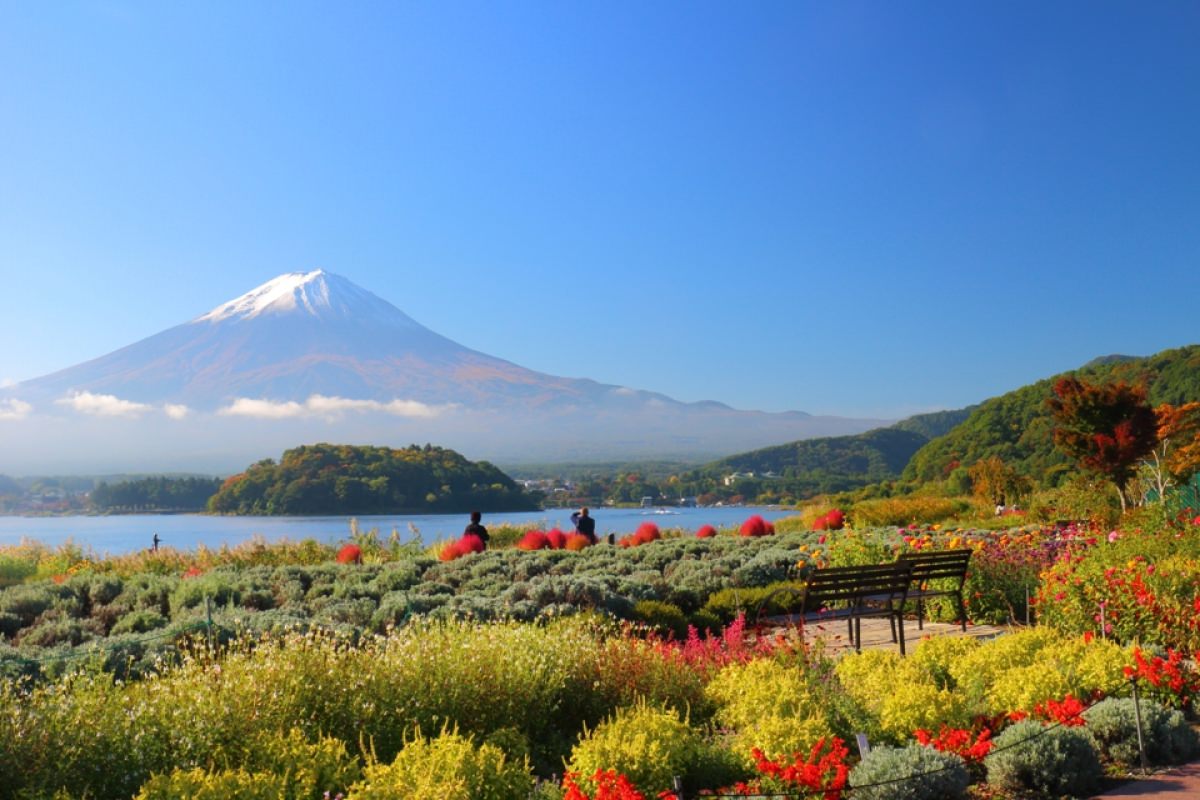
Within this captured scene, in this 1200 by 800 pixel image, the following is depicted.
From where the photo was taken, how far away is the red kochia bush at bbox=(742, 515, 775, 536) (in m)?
20.4

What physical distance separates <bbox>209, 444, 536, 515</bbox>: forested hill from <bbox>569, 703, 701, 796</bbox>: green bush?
1552 inches

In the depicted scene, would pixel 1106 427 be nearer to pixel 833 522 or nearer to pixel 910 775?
pixel 833 522

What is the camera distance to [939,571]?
33.1 feet

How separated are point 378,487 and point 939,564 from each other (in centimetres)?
3993

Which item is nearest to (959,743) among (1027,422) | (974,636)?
(974,636)

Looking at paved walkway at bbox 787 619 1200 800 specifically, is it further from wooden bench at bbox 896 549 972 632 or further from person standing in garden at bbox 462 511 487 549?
person standing in garden at bbox 462 511 487 549

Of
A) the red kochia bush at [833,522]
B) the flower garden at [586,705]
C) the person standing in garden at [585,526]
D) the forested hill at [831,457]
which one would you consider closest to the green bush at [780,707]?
the flower garden at [586,705]

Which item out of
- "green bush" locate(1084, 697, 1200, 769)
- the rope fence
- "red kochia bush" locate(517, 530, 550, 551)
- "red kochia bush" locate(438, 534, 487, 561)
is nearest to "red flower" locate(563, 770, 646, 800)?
the rope fence

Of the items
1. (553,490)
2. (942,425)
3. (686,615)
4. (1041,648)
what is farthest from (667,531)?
(942,425)

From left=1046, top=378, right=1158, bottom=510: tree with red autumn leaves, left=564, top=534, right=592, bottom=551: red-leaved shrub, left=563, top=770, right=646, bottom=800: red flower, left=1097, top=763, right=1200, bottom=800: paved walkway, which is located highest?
left=1046, top=378, right=1158, bottom=510: tree with red autumn leaves

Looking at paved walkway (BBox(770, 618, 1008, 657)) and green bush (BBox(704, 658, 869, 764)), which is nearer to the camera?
green bush (BBox(704, 658, 869, 764))

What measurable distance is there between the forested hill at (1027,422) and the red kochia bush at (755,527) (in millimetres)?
20168

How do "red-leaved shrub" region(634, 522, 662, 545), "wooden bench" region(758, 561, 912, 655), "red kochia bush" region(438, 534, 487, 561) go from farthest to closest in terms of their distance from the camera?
"red-leaved shrub" region(634, 522, 662, 545) → "red kochia bush" region(438, 534, 487, 561) → "wooden bench" region(758, 561, 912, 655)

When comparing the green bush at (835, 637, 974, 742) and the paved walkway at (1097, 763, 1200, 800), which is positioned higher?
the green bush at (835, 637, 974, 742)
